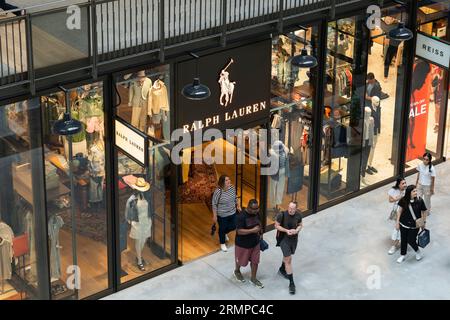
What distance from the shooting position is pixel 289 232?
17922mm

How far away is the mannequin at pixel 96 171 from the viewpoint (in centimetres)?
1748

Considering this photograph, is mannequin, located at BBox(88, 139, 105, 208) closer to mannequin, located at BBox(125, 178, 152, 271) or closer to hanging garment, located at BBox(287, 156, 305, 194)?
mannequin, located at BBox(125, 178, 152, 271)

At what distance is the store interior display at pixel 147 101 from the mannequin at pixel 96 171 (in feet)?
2.20

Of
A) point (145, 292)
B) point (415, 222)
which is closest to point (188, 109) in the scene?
point (145, 292)

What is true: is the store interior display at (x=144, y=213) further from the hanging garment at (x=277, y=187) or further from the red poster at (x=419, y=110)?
the red poster at (x=419, y=110)

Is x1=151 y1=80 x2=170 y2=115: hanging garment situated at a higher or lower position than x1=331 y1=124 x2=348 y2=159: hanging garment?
higher

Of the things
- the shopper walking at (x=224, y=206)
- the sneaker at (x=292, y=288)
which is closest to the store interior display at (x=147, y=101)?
the shopper walking at (x=224, y=206)

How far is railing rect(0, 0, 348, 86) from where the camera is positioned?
1542 centimetres

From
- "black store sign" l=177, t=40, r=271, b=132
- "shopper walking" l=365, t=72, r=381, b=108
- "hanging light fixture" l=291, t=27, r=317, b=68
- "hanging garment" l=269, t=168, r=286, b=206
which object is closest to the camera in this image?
"hanging light fixture" l=291, t=27, r=317, b=68

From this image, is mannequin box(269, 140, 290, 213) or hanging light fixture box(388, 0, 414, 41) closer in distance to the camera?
hanging light fixture box(388, 0, 414, 41)

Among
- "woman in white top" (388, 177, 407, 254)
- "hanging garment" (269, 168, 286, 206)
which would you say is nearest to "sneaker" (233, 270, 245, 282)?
"hanging garment" (269, 168, 286, 206)

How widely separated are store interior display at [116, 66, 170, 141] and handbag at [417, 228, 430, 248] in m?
4.99

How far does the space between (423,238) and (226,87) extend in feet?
15.0

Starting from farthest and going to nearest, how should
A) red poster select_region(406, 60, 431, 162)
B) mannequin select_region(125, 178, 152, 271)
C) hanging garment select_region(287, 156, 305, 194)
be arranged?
red poster select_region(406, 60, 431, 162), hanging garment select_region(287, 156, 305, 194), mannequin select_region(125, 178, 152, 271)
